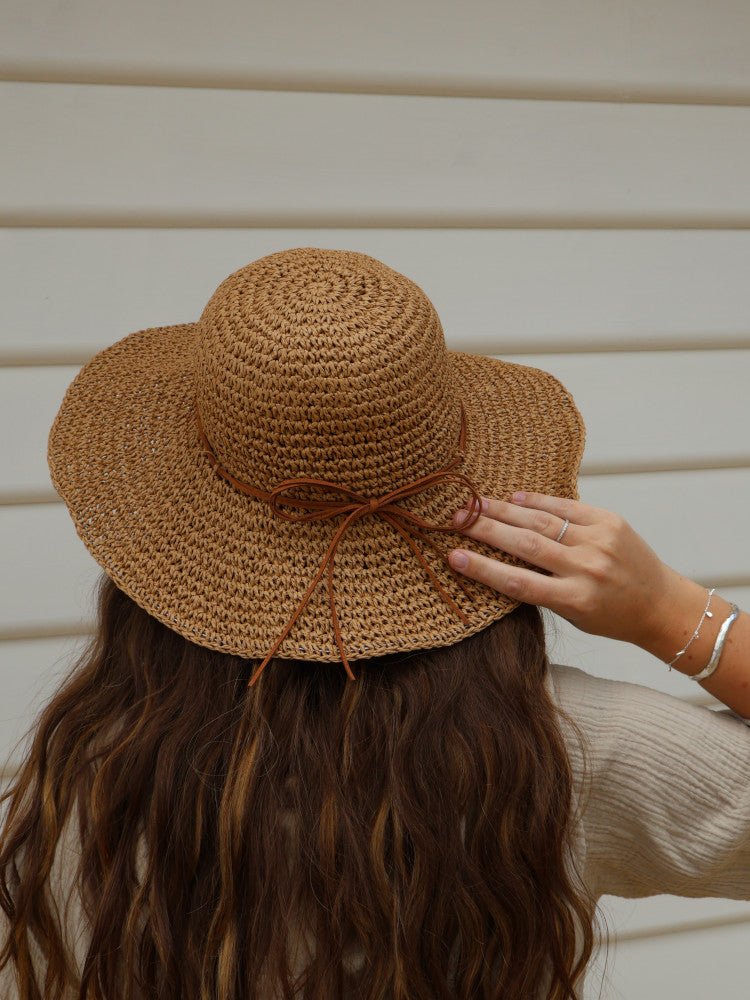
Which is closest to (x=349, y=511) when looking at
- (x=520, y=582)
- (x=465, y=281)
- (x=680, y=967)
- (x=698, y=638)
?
(x=520, y=582)

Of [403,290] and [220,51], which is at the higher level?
[220,51]

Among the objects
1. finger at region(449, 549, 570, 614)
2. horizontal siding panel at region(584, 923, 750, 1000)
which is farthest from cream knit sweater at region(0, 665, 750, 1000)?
horizontal siding panel at region(584, 923, 750, 1000)

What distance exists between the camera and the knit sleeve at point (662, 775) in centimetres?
93

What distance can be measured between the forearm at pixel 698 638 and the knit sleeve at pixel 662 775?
0.15ft

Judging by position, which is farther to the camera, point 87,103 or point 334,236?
point 334,236

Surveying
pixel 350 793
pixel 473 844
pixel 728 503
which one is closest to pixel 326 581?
pixel 350 793

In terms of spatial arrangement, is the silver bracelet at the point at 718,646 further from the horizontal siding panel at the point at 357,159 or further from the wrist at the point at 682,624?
the horizontal siding panel at the point at 357,159

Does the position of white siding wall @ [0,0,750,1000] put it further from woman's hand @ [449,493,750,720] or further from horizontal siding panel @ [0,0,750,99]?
woman's hand @ [449,493,750,720]

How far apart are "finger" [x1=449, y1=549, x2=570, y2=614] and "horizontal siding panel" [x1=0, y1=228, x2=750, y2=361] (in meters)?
0.90

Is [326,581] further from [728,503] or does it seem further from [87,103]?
[728,503]

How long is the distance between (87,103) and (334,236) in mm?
520

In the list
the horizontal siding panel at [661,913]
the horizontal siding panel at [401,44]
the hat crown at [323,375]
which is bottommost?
the horizontal siding panel at [661,913]

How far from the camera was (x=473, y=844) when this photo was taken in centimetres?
89

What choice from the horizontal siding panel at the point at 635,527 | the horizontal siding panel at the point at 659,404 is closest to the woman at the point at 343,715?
the horizontal siding panel at the point at 635,527
